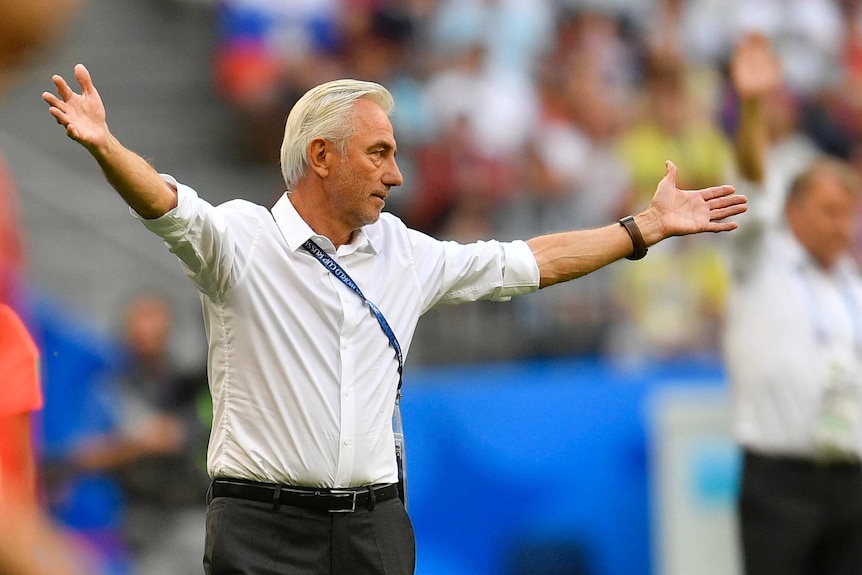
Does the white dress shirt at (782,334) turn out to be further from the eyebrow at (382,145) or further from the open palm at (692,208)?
the eyebrow at (382,145)

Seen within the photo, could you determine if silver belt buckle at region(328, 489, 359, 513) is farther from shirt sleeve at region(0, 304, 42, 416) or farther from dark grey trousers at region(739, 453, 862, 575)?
dark grey trousers at region(739, 453, 862, 575)

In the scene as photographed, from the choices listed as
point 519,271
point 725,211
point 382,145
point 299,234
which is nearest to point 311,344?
point 299,234

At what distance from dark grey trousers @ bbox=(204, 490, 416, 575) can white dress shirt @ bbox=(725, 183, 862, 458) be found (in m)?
2.88

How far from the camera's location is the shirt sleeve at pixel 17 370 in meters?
3.84

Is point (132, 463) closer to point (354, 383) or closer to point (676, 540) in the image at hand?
point (676, 540)

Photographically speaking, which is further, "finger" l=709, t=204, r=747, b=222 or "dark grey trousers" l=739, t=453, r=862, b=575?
"dark grey trousers" l=739, t=453, r=862, b=575

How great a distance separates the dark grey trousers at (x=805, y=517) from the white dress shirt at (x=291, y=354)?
264 centimetres

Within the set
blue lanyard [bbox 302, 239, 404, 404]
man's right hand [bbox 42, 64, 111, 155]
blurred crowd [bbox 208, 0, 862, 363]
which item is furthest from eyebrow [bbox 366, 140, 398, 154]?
blurred crowd [bbox 208, 0, 862, 363]

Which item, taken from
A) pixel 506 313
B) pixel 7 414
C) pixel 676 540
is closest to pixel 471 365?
pixel 506 313

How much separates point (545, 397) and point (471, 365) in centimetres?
118

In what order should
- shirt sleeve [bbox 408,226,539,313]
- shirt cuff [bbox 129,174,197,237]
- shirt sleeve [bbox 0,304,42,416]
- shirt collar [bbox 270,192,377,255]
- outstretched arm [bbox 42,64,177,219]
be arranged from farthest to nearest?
shirt sleeve [bbox 408,226,539,313]
shirt collar [bbox 270,192,377,255]
shirt cuff [bbox 129,174,197,237]
outstretched arm [bbox 42,64,177,219]
shirt sleeve [bbox 0,304,42,416]

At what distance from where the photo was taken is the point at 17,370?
3951 mm

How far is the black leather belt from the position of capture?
4.40m

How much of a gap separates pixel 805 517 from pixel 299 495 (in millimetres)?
3083
